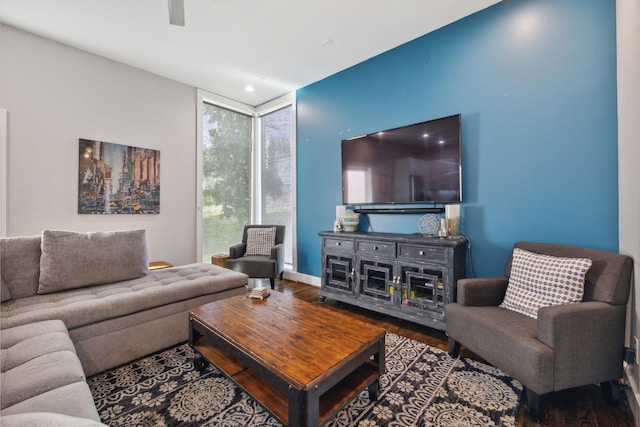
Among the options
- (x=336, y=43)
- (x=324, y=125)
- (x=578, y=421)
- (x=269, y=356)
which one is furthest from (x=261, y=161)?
(x=578, y=421)

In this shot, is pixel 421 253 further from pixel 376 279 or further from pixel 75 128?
pixel 75 128

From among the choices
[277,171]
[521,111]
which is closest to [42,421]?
[521,111]

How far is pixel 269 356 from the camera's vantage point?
1258mm

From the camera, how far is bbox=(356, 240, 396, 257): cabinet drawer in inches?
103

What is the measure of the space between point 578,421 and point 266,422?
157 centimetres

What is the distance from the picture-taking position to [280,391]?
123cm

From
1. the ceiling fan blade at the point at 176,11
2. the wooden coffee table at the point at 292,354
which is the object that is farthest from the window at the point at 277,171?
the wooden coffee table at the point at 292,354

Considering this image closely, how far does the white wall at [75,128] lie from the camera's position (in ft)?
8.93

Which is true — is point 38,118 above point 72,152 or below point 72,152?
above

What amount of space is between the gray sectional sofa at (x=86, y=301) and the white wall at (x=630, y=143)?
2.69 metres

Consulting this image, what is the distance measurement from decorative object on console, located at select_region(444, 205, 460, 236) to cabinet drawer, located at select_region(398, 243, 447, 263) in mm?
318

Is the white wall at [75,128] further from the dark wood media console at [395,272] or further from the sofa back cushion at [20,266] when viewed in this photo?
the dark wood media console at [395,272]

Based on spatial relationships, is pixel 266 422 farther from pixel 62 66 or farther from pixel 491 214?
pixel 62 66

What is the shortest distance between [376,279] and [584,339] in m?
1.58
